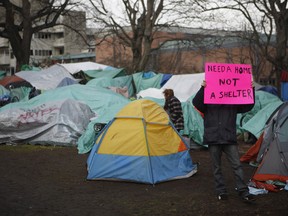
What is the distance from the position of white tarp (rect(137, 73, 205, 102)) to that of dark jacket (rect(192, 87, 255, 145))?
1011cm

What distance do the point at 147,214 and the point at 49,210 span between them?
140cm

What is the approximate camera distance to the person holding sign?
20.6ft

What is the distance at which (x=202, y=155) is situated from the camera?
438 inches

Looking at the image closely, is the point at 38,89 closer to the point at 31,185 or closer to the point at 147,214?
the point at 31,185

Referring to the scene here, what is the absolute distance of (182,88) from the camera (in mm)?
17672

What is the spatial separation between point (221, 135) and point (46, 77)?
15009 millimetres

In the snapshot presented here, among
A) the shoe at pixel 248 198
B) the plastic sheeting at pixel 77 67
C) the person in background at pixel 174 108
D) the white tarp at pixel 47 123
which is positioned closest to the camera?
the shoe at pixel 248 198

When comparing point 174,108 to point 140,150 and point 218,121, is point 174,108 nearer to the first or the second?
point 140,150

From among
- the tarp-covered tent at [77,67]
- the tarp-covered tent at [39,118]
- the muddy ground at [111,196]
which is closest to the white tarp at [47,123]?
the tarp-covered tent at [39,118]

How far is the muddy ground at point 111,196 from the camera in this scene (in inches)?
233

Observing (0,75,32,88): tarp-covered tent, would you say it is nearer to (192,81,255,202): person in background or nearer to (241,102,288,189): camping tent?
(241,102,288,189): camping tent

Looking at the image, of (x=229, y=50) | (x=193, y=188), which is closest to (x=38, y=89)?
(x=193, y=188)

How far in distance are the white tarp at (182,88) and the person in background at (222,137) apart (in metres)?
10.1

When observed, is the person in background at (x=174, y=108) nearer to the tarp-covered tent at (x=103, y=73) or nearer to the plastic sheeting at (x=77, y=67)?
the tarp-covered tent at (x=103, y=73)
